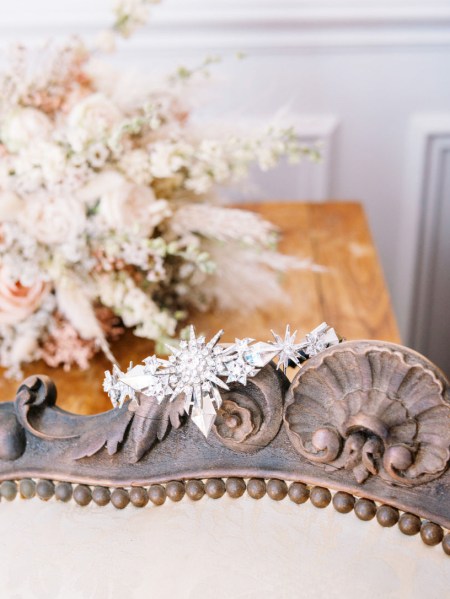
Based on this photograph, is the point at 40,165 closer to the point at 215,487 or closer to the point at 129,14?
the point at 129,14

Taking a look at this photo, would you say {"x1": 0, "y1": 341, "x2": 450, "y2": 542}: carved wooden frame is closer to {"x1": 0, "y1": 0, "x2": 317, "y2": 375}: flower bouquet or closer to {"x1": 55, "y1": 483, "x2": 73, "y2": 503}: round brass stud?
{"x1": 55, "y1": 483, "x2": 73, "y2": 503}: round brass stud

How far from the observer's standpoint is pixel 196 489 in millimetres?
438

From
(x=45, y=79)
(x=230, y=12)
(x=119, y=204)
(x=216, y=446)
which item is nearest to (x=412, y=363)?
(x=216, y=446)

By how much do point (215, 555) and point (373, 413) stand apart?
129mm

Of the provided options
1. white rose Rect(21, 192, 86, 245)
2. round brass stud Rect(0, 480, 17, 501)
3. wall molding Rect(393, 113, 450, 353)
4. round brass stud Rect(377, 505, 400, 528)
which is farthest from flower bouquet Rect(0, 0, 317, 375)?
wall molding Rect(393, 113, 450, 353)

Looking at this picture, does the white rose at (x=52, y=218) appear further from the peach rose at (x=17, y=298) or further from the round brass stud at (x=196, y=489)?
the round brass stud at (x=196, y=489)

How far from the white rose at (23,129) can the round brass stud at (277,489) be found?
0.53m

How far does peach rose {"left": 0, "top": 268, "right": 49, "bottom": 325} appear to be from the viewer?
0.79m

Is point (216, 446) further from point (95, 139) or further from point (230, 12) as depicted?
point (230, 12)

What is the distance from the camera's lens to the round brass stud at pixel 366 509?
41 centimetres

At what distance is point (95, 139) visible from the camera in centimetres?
80

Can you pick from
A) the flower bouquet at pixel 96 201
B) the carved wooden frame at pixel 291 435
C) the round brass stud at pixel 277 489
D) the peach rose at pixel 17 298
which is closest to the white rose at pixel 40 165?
the flower bouquet at pixel 96 201

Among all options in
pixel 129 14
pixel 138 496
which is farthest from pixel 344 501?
pixel 129 14

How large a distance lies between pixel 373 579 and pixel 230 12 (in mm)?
1171
